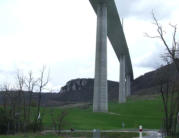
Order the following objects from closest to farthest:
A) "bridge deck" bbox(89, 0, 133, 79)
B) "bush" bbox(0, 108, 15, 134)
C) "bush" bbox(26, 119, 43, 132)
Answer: "bush" bbox(0, 108, 15, 134)
"bush" bbox(26, 119, 43, 132)
"bridge deck" bbox(89, 0, 133, 79)

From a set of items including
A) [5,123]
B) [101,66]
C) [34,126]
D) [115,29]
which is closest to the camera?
[5,123]

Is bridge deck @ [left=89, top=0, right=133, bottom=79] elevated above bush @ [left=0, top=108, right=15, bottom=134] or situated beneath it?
elevated above

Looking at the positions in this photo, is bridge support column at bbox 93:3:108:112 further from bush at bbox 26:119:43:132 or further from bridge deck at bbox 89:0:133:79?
bush at bbox 26:119:43:132

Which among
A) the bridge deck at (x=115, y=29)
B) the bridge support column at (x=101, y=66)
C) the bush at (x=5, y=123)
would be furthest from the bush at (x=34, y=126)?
the bridge deck at (x=115, y=29)

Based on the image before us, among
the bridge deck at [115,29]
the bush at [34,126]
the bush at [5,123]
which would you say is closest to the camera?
the bush at [5,123]

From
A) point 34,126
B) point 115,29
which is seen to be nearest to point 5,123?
point 34,126

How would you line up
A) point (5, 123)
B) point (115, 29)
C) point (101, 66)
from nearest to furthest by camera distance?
point (5, 123) < point (101, 66) < point (115, 29)

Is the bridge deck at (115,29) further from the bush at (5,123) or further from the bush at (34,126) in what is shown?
the bush at (5,123)

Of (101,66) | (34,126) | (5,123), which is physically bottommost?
(34,126)

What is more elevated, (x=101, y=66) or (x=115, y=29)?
(x=115, y=29)

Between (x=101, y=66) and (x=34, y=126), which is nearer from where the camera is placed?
(x=34, y=126)

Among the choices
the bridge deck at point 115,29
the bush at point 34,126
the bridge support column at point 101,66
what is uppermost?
the bridge deck at point 115,29

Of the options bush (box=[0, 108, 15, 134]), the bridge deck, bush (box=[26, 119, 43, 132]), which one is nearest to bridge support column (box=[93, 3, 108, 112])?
the bridge deck

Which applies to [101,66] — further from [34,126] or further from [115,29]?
[34,126]
